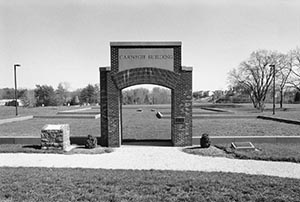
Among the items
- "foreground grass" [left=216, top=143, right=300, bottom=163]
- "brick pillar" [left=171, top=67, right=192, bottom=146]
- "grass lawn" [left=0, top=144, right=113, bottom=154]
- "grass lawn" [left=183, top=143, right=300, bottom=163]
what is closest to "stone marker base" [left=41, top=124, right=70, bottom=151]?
"grass lawn" [left=0, top=144, right=113, bottom=154]

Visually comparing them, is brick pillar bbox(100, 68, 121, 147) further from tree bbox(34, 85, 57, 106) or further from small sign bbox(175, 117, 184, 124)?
tree bbox(34, 85, 57, 106)

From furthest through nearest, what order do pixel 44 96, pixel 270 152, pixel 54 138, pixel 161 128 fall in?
pixel 44 96 → pixel 161 128 → pixel 54 138 → pixel 270 152

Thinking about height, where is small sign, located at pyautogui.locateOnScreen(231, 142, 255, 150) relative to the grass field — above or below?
above

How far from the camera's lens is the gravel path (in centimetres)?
675

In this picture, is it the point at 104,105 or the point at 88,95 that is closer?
the point at 104,105

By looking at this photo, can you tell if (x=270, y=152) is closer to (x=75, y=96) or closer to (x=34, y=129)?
(x=34, y=129)

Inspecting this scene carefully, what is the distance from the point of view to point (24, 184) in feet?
15.7

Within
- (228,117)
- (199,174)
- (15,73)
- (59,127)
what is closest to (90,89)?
(15,73)

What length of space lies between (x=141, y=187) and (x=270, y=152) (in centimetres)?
584

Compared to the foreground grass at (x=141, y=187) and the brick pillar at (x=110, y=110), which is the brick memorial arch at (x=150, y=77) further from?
the foreground grass at (x=141, y=187)

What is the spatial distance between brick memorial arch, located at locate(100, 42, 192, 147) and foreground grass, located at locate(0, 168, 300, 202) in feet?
14.9

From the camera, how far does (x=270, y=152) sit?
850 cm

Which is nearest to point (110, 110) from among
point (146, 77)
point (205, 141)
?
point (146, 77)

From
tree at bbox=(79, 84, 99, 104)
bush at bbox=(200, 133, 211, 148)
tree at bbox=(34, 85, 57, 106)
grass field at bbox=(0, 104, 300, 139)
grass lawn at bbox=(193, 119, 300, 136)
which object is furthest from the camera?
tree at bbox=(79, 84, 99, 104)
